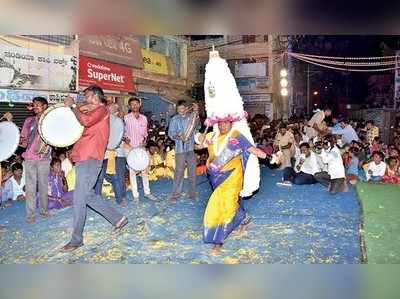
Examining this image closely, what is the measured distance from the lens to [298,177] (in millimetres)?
9789

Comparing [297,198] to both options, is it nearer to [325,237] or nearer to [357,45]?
[325,237]

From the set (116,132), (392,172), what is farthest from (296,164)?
(116,132)

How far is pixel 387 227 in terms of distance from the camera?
20.2 feet

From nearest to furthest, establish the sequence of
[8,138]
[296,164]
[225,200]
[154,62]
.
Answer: [225,200], [8,138], [296,164], [154,62]

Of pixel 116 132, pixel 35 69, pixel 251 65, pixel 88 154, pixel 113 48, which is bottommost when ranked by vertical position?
pixel 88 154

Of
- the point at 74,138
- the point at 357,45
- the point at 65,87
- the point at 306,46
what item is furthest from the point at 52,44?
the point at 357,45

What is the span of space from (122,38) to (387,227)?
472 inches

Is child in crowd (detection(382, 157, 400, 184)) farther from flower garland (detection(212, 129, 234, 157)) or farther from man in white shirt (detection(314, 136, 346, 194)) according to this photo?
flower garland (detection(212, 129, 234, 157))

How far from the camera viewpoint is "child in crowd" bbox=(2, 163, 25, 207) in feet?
25.8

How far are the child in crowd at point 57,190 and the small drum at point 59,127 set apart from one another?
2.21 m

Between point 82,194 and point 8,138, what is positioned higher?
point 8,138

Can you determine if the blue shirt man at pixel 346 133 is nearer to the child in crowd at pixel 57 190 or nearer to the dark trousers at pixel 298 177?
the dark trousers at pixel 298 177

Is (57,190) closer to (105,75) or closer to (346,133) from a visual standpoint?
(105,75)

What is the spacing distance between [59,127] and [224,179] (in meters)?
2.14
